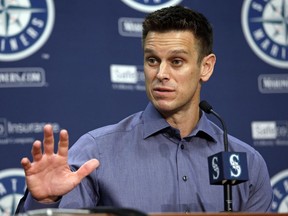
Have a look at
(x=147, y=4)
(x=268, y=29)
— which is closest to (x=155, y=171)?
(x=147, y=4)

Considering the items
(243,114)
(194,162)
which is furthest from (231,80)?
(194,162)

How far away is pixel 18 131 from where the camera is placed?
3.25 metres

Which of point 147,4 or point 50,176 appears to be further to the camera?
point 147,4

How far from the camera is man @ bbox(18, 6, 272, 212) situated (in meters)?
2.64

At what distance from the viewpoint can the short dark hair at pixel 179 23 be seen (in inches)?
110

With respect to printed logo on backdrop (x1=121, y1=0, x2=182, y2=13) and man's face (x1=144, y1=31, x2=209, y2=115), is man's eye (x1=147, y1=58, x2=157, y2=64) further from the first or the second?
→ printed logo on backdrop (x1=121, y1=0, x2=182, y2=13)

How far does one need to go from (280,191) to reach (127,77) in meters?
1.05

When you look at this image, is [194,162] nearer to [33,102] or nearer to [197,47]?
[197,47]

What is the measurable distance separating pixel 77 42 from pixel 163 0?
1.76 feet

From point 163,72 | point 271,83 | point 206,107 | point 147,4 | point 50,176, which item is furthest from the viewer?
point 271,83

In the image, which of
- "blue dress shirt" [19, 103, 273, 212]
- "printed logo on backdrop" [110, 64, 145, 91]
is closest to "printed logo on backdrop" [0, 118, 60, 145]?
"printed logo on backdrop" [110, 64, 145, 91]

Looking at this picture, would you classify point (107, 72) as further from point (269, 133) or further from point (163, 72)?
point (269, 133)

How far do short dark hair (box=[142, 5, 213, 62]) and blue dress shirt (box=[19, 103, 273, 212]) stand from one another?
0.33 meters

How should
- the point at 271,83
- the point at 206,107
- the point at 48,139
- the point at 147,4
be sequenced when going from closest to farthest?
the point at 48,139 < the point at 206,107 < the point at 147,4 < the point at 271,83
